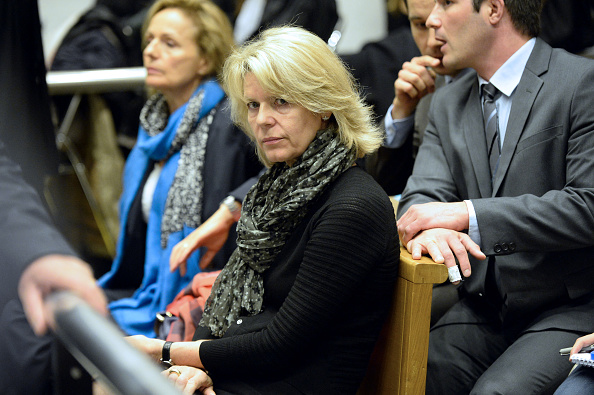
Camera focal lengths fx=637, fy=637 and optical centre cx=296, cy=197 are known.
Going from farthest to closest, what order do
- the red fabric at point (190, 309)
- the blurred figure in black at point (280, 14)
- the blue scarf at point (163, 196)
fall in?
the blurred figure in black at point (280, 14) < the blue scarf at point (163, 196) < the red fabric at point (190, 309)

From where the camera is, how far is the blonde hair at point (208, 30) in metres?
2.68

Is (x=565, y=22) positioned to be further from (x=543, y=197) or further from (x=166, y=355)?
(x=166, y=355)

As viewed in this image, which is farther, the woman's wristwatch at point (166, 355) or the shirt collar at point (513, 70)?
the shirt collar at point (513, 70)

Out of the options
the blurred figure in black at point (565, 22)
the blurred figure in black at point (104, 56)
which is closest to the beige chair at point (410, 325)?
the blurred figure in black at point (565, 22)

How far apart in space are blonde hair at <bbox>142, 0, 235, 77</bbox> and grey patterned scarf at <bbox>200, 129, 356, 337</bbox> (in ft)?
3.71

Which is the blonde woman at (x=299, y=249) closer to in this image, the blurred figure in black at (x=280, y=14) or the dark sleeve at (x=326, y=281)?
the dark sleeve at (x=326, y=281)

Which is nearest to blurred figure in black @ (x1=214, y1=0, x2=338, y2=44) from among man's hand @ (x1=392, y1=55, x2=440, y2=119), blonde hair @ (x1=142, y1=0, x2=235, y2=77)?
blonde hair @ (x1=142, y1=0, x2=235, y2=77)

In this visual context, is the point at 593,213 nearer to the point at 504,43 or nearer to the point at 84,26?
the point at 504,43

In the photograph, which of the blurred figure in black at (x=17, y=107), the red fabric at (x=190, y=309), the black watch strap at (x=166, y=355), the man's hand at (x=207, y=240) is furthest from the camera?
the man's hand at (x=207, y=240)

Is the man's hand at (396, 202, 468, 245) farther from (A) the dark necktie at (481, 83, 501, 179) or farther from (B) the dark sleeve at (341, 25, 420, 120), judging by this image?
(B) the dark sleeve at (341, 25, 420, 120)

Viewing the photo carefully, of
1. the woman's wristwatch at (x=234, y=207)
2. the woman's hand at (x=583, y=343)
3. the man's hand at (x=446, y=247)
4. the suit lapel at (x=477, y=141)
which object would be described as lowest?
the woman's wristwatch at (x=234, y=207)

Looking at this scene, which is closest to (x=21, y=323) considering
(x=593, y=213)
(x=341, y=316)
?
(x=341, y=316)

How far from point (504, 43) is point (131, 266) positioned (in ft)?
A: 5.64

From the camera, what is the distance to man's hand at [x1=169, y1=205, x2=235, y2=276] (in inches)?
85.3
